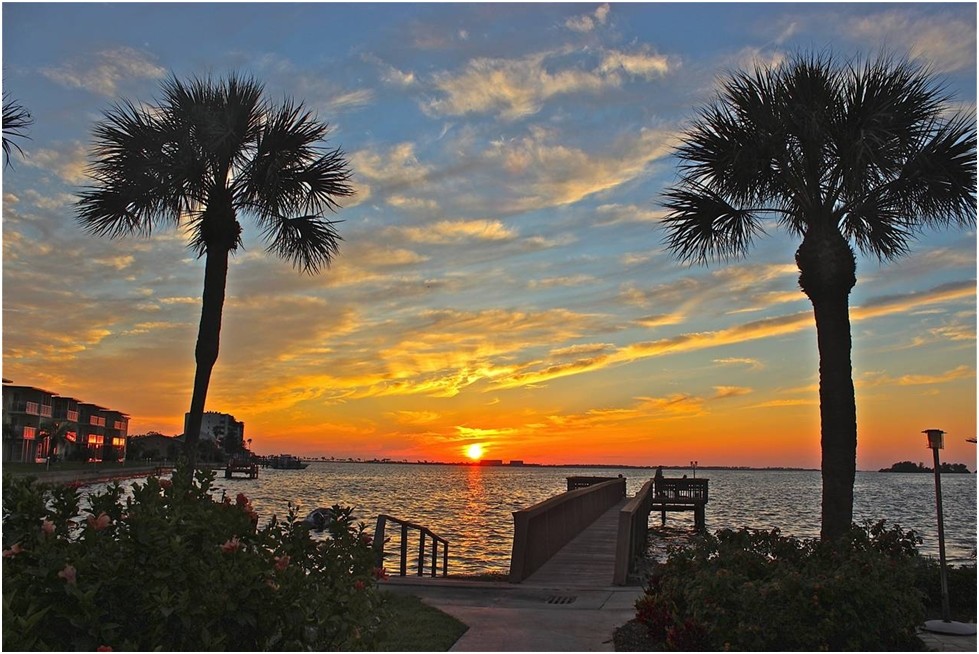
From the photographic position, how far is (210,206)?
46.4 feet

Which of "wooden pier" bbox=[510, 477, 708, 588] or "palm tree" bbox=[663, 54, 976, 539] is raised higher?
"palm tree" bbox=[663, 54, 976, 539]

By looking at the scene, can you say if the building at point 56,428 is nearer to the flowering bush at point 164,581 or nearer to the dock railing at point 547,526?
the dock railing at point 547,526

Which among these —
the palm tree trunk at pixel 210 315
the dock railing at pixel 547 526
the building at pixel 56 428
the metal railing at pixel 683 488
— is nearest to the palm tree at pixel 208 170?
the palm tree trunk at pixel 210 315

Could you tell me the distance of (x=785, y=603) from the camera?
8086mm

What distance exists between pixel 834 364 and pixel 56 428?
3994 inches

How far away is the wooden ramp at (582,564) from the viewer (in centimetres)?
1388

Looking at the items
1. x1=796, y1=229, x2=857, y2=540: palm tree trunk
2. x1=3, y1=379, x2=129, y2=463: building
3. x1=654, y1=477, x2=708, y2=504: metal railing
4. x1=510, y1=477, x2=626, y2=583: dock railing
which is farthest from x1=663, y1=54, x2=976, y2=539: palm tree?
x1=3, y1=379, x2=129, y2=463: building

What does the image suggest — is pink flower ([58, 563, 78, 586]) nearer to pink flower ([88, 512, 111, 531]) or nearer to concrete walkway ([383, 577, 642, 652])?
pink flower ([88, 512, 111, 531])

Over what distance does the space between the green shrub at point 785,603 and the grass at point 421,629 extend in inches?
88.5

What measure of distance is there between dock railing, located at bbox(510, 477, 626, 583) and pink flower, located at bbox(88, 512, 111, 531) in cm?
881

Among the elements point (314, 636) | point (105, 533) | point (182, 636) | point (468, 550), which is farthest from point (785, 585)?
point (468, 550)

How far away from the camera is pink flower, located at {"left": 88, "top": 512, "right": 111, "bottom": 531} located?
5.20 meters

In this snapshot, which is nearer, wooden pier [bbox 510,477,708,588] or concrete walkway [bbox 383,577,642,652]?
concrete walkway [bbox 383,577,642,652]

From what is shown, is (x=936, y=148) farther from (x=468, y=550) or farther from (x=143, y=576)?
(x=468, y=550)
